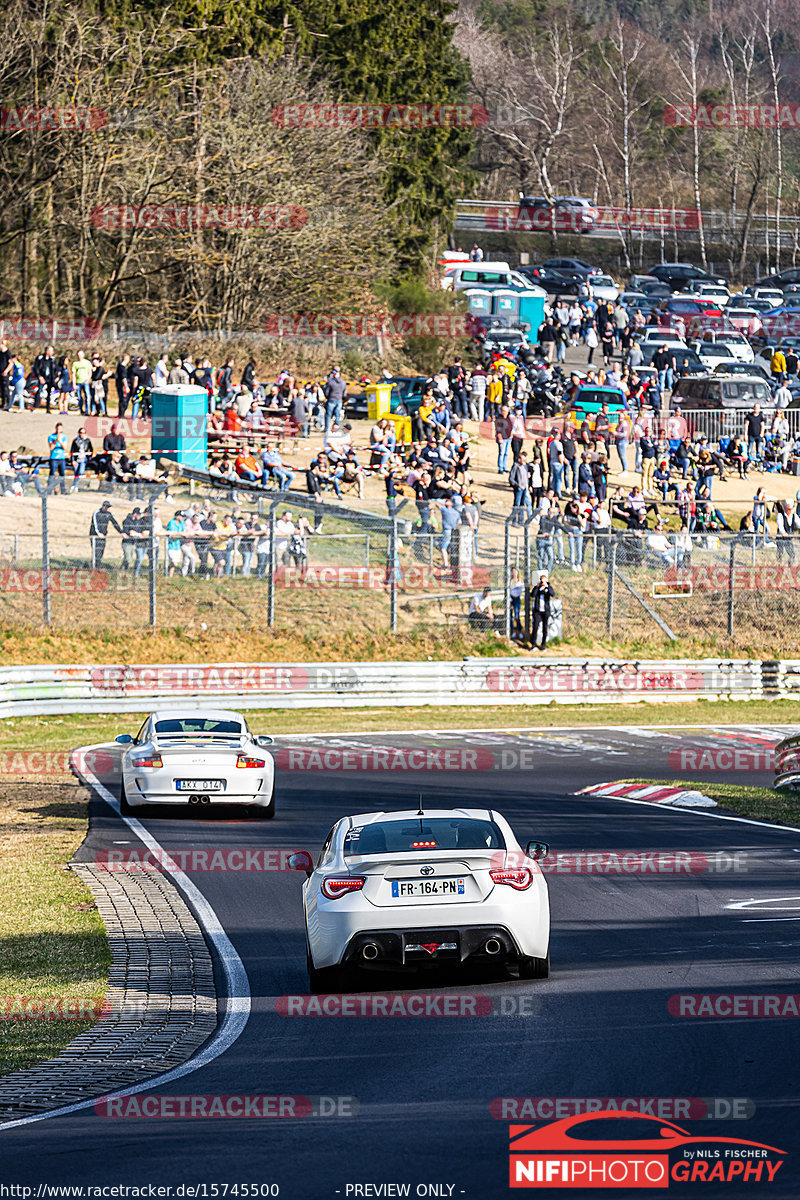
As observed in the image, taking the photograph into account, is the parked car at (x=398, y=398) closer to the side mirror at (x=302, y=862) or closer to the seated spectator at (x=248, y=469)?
the seated spectator at (x=248, y=469)

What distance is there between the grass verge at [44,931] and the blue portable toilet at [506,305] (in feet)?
149

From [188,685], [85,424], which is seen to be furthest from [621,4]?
[188,685]

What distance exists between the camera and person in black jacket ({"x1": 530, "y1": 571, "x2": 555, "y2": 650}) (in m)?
32.2

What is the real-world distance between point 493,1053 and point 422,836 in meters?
2.13

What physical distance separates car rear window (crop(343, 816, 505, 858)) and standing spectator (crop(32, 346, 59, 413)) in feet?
119

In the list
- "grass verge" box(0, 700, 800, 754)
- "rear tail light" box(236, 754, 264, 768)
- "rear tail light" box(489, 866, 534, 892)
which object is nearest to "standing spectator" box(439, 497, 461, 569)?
"grass verge" box(0, 700, 800, 754)

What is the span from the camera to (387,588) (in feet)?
106

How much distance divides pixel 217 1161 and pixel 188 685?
75.2 ft

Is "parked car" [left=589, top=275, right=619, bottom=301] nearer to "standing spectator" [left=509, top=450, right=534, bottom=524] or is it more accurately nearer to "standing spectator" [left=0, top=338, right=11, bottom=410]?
"standing spectator" [left=0, top=338, right=11, bottom=410]

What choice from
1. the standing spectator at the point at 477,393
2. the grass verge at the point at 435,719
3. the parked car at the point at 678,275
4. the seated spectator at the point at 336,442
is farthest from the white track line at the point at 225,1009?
the parked car at the point at 678,275

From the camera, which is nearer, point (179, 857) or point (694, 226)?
point (179, 857)

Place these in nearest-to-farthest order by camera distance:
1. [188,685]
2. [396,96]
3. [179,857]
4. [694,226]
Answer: [179,857] → [188,685] → [396,96] → [694,226]

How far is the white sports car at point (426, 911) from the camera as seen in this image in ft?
32.6

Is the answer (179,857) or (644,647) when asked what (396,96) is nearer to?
(644,647)
